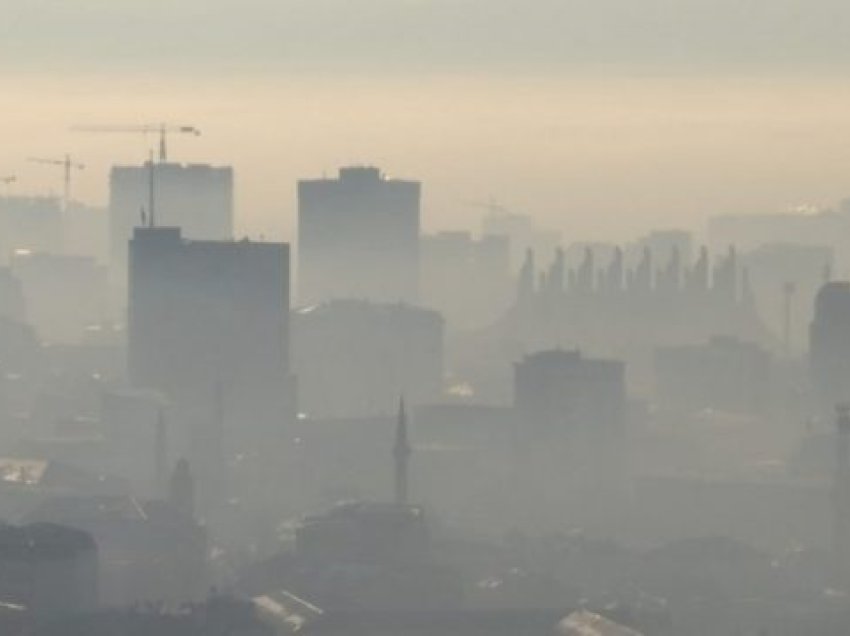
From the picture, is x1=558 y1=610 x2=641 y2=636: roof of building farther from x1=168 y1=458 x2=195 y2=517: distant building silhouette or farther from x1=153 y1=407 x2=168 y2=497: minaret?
x1=153 y1=407 x2=168 y2=497: minaret

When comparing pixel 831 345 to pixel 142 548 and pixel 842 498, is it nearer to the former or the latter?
pixel 842 498

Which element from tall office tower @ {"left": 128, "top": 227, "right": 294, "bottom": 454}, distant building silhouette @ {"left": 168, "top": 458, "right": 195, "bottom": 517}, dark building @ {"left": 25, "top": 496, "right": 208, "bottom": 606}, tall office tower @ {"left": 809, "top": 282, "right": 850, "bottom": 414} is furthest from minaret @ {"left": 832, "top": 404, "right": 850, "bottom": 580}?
tall office tower @ {"left": 809, "top": 282, "right": 850, "bottom": 414}

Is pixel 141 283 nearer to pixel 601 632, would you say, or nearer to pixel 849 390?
pixel 849 390

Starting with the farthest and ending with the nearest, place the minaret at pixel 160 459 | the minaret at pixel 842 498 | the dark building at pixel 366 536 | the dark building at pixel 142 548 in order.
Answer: the minaret at pixel 160 459, the minaret at pixel 842 498, the dark building at pixel 366 536, the dark building at pixel 142 548

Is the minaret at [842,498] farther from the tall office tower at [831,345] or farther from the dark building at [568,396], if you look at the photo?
the tall office tower at [831,345]

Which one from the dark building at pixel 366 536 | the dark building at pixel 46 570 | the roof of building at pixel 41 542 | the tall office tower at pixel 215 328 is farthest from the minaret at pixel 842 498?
the dark building at pixel 46 570

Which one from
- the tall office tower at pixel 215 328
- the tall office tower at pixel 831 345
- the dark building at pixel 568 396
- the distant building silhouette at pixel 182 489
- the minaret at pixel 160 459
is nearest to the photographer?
the distant building silhouette at pixel 182 489

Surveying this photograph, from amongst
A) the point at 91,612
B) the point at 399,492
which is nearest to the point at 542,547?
the point at 399,492
